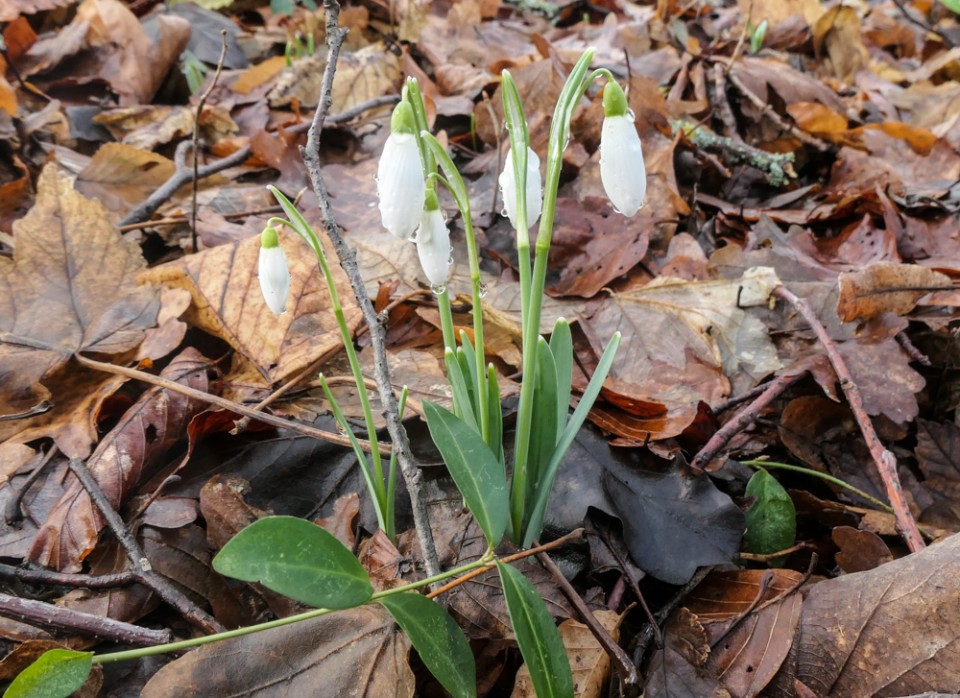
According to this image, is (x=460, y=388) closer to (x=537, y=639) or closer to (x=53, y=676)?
(x=537, y=639)

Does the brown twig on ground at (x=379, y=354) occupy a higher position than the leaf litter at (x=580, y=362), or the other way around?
the brown twig on ground at (x=379, y=354)

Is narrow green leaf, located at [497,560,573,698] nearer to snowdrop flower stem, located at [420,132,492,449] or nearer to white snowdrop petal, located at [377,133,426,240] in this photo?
snowdrop flower stem, located at [420,132,492,449]

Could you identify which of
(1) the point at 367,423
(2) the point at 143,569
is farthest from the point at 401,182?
(2) the point at 143,569

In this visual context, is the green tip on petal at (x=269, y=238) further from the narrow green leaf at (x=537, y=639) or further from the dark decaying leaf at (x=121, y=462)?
the narrow green leaf at (x=537, y=639)

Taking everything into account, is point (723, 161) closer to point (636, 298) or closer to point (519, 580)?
point (636, 298)

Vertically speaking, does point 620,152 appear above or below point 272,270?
above

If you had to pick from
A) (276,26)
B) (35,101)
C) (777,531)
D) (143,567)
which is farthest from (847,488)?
(276,26)

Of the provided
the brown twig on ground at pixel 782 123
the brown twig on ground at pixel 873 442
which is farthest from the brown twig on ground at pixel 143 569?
the brown twig on ground at pixel 782 123
